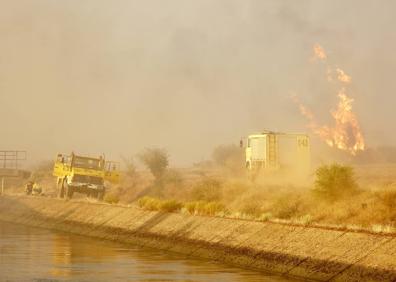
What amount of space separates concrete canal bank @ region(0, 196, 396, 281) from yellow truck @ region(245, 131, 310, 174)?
13.5 m

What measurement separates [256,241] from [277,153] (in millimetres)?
27631

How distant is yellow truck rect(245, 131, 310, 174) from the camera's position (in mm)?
56812

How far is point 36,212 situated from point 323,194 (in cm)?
2709

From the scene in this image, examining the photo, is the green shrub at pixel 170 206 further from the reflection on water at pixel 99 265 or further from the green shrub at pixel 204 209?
the reflection on water at pixel 99 265

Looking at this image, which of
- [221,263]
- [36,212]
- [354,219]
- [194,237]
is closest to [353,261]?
[221,263]

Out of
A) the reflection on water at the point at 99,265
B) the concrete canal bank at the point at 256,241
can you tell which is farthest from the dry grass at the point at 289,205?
the reflection on water at the point at 99,265

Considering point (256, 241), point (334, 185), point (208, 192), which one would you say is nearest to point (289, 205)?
point (334, 185)

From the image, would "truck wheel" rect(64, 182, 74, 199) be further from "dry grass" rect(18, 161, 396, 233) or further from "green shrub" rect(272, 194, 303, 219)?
"green shrub" rect(272, 194, 303, 219)

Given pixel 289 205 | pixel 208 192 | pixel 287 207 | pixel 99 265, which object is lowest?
pixel 99 265

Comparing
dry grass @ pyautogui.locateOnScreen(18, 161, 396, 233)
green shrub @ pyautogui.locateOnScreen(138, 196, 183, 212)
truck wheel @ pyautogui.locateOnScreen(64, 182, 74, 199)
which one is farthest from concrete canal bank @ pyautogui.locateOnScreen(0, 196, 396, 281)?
truck wheel @ pyautogui.locateOnScreen(64, 182, 74, 199)

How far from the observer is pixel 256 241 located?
30.0m

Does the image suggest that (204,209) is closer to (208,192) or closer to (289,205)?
(289,205)

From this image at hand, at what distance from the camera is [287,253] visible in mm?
27172

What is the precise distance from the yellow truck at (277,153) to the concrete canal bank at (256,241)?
44.2 ft
